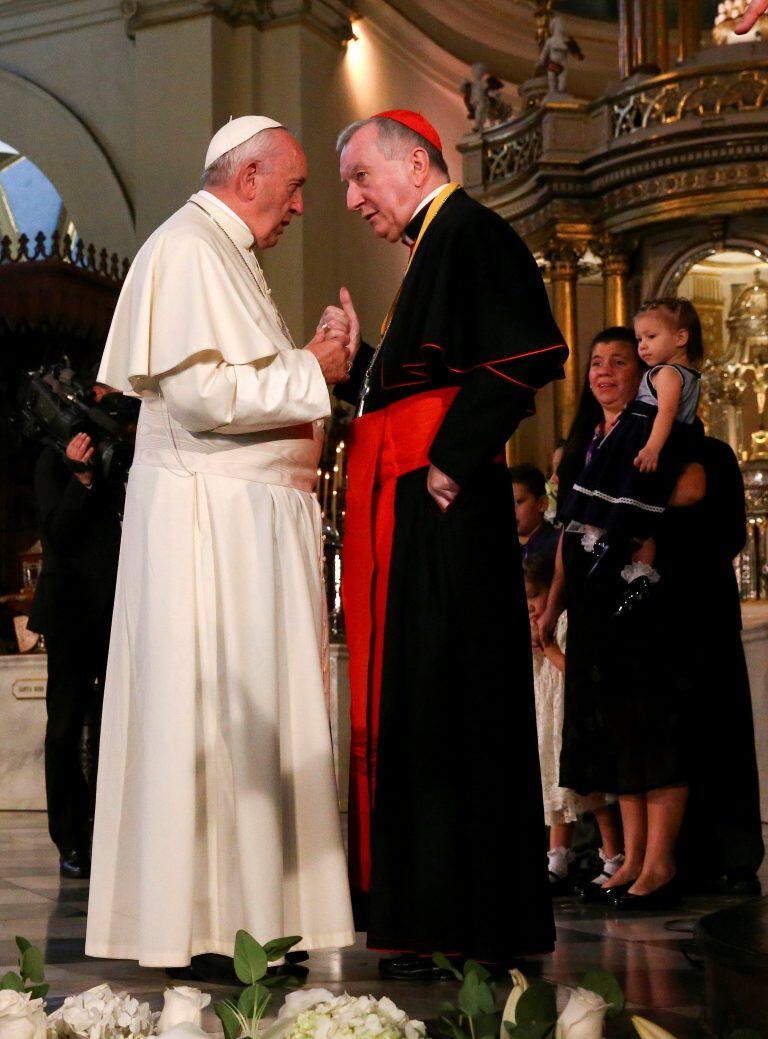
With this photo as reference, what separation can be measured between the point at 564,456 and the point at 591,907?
135 centimetres

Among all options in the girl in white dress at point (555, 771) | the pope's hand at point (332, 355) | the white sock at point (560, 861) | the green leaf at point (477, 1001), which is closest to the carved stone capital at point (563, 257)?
the girl in white dress at point (555, 771)

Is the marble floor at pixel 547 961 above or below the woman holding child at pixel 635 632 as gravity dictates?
below

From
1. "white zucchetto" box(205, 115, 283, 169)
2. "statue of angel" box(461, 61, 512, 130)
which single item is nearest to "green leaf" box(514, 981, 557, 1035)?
"white zucchetto" box(205, 115, 283, 169)

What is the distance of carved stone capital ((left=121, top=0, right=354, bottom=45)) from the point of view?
12805 mm

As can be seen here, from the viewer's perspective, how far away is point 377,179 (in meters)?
3.34

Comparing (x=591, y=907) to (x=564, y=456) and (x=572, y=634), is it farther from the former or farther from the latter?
(x=564, y=456)

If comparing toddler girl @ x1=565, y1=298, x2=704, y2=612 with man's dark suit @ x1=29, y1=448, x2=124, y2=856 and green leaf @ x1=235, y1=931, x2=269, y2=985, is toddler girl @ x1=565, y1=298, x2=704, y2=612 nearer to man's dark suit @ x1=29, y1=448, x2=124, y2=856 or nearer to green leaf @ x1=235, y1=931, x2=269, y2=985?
man's dark suit @ x1=29, y1=448, x2=124, y2=856

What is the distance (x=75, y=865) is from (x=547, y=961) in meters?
2.35

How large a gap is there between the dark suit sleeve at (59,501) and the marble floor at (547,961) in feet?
4.07

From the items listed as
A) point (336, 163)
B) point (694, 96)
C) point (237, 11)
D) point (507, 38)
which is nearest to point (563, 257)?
point (694, 96)

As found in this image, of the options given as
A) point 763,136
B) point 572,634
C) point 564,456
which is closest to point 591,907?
point 572,634

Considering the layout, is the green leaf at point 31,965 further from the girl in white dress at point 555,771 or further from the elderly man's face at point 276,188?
the girl in white dress at point 555,771

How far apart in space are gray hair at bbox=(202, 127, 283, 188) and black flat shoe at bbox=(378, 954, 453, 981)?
1.74m

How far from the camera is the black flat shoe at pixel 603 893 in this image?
14.0 feet
